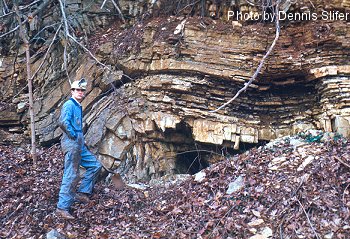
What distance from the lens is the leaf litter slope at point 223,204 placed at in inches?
234

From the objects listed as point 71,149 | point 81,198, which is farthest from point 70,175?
point 81,198

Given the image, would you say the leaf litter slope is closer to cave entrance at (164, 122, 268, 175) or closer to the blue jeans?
the blue jeans

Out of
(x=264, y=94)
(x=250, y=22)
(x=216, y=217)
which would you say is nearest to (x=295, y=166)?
(x=216, y=217)

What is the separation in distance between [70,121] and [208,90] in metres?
2.98

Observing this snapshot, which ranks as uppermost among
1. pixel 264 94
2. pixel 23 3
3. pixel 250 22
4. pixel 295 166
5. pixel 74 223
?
pixel 23 3

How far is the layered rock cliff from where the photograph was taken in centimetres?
858

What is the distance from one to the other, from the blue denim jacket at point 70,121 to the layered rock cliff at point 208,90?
1823 millimetres

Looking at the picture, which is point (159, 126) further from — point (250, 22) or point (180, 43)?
point (250, 22)

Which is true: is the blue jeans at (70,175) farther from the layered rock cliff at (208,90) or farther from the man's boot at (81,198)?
the layered rock cliff at (208,90)

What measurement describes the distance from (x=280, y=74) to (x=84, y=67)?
376 centimetres

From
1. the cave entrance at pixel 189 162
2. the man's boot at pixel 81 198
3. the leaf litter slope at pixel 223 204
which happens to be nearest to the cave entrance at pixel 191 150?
the cave entrance at pixel 189 162

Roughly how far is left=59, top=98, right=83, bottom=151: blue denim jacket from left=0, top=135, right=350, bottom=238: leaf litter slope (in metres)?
1.00

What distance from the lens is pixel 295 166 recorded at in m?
6.82

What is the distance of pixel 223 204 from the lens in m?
6.46
